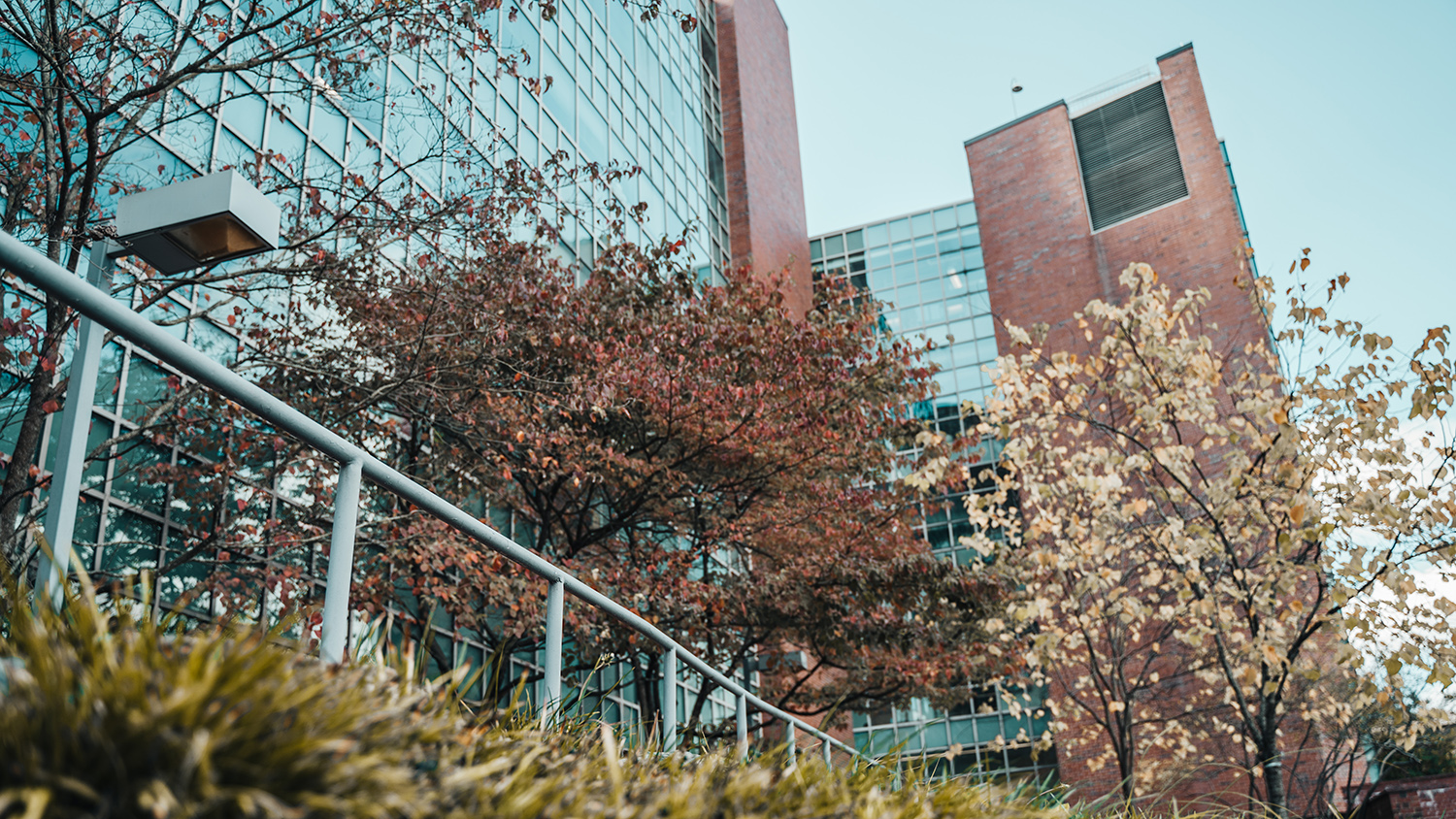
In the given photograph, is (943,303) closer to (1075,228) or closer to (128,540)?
(1075,228)

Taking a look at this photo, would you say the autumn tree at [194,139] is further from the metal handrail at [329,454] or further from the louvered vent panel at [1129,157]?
the louvered vent panel at [1129,157]

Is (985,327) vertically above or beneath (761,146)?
beneath

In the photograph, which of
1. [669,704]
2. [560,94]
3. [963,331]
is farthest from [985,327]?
[669,704]

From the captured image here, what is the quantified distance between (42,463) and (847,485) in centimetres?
1113

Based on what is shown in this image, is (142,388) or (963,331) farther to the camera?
(963,331)

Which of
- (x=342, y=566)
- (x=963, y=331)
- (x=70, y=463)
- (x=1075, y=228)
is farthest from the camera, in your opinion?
(x=963, y=331)

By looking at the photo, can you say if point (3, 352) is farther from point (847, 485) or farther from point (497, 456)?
point (847, 485)

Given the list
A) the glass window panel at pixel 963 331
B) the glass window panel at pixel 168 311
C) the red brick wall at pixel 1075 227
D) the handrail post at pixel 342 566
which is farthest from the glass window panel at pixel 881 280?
the handrail post at pixel 342 566

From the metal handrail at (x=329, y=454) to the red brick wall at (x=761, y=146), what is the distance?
2757 cm

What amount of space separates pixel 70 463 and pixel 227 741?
90 centimetres

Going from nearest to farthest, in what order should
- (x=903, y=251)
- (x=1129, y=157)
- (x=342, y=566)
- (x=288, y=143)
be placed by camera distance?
(x=342, y=566) < (x=288, y=143) < (x=1129, y=157) < (x=903, y=251)

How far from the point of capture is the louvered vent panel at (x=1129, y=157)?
1460 inches

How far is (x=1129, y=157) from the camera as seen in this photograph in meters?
→ 38.3

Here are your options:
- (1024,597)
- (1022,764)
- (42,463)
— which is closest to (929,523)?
(1022,764)
